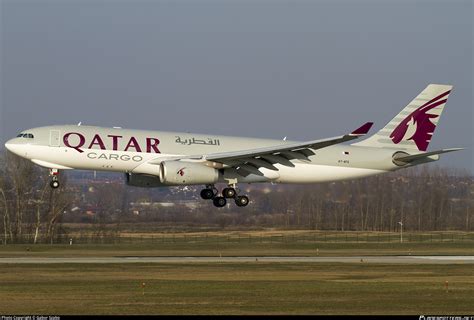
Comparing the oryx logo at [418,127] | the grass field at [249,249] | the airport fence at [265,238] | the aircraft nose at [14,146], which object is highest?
the oryx logo at [418,127]

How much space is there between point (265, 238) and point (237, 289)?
42.9m

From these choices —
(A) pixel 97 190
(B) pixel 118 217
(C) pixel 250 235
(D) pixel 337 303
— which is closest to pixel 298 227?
(C) pixel 250 235

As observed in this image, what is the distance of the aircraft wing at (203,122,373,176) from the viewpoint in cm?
5306

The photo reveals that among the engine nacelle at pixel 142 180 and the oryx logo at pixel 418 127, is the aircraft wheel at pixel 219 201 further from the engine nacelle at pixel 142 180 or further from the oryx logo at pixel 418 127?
the oryx logo at pixel 418 127

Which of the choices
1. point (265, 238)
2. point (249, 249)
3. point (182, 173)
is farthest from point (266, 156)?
point (265, 238)

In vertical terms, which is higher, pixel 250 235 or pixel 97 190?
pixel 97 190

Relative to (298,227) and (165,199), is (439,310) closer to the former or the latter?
(298,227)

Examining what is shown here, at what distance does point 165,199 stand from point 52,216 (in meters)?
26.6

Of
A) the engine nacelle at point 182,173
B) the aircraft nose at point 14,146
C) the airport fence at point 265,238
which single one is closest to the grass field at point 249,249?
the airport fence at point 265,238

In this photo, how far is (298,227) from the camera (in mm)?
88562

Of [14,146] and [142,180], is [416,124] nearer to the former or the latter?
[142,180]

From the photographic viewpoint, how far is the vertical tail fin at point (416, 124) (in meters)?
60.0

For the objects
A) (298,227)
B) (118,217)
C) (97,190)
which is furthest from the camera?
(97,190)

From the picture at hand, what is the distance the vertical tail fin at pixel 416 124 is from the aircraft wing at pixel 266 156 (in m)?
6.03
